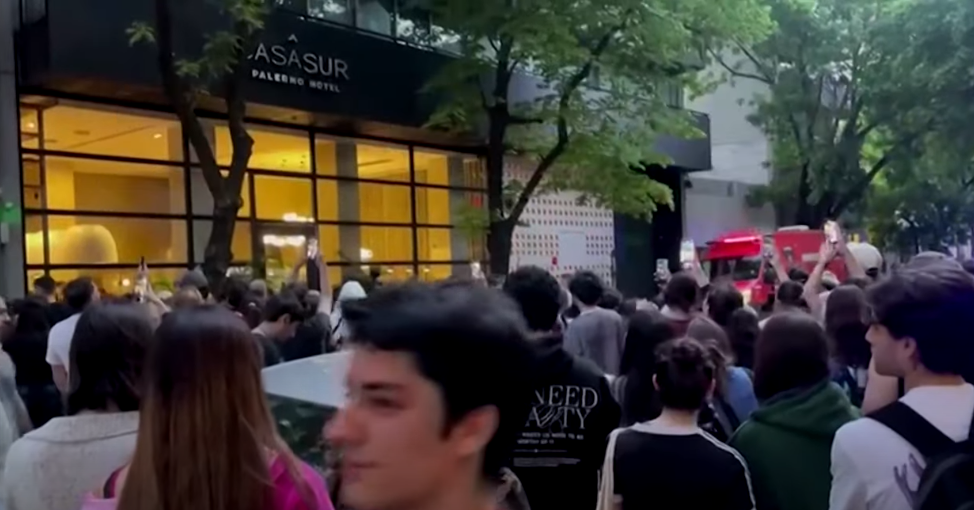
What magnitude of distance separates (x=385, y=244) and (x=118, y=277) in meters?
6.29

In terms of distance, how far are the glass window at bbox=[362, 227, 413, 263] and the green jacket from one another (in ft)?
57.1

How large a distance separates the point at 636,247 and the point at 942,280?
27111 mm

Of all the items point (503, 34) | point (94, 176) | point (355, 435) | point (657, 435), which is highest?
point (503, 34)

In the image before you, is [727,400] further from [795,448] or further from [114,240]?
[114,240]

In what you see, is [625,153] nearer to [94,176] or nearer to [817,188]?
[94,176]

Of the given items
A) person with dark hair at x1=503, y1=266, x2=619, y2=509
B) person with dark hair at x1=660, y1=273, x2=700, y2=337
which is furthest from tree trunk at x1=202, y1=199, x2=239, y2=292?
person with dark hair at x1=503, y1=266, x2=619, y2=509

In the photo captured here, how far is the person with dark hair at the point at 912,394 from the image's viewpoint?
3.06 meters

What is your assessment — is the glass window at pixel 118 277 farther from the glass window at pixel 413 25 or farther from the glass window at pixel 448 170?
the glass window at pixel 448 170

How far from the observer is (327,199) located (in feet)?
68.4

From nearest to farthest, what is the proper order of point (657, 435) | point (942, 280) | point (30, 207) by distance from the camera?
1. point (942, 280)
2. point (657, 435)
3. point (30, 207)

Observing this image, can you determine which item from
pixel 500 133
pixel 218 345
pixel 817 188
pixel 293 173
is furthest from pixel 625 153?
pixel 218 345

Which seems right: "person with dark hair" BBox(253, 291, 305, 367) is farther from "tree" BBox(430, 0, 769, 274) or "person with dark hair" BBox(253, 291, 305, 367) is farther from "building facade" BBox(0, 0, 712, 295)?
"tree" BBox(430, 0, 769, 274)

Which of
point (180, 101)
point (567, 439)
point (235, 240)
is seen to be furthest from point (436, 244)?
point (567, 439)

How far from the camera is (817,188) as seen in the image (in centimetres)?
3072
